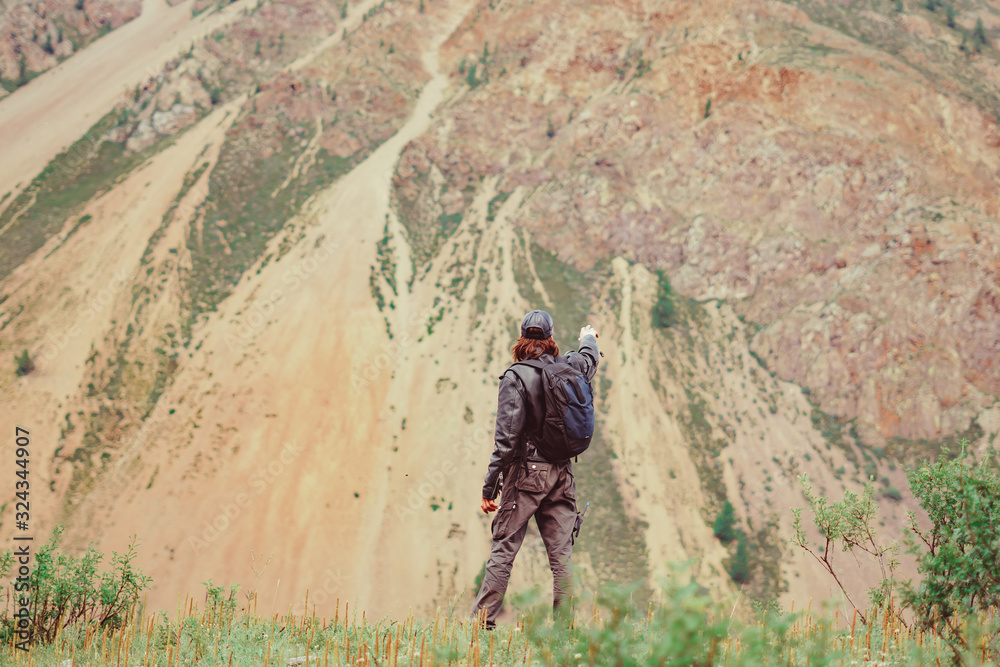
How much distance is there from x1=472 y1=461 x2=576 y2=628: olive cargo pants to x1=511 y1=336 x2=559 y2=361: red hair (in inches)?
29.3

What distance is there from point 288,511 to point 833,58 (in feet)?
111

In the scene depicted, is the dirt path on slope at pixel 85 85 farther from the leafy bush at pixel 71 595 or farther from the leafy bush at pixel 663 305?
the leafy bush at pixel 663 305

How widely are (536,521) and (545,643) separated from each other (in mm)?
1804

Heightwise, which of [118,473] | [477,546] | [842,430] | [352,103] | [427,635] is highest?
[427,635]

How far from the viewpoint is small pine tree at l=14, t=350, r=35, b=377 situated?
62.1ft

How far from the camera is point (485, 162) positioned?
31438mm

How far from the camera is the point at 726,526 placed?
18.0 meters

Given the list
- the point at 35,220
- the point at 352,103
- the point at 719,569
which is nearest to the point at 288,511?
the point at 719,569

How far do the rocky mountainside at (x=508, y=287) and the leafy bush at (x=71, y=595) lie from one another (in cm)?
1005

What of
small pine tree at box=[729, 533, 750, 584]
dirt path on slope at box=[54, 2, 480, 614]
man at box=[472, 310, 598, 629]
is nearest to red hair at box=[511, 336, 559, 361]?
man at box=[472, 310, 598, 629]

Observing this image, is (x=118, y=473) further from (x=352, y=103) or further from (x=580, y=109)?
(x=580, y=109)

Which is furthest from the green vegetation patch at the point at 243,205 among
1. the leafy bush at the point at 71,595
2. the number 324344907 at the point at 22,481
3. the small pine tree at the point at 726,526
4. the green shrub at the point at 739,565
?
the green shrub at the point at 739,565

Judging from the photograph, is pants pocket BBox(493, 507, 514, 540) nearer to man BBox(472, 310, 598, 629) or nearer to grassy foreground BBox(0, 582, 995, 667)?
man BBox(472, 310, 598, 629)

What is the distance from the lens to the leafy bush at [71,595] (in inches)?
161
